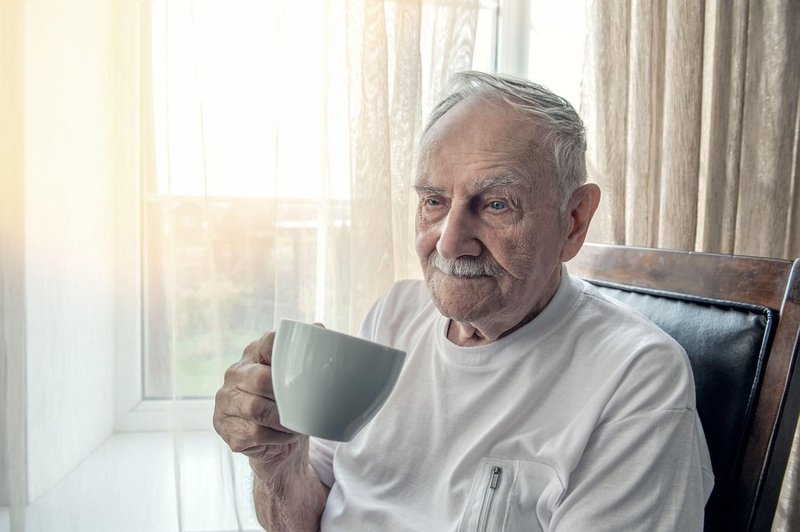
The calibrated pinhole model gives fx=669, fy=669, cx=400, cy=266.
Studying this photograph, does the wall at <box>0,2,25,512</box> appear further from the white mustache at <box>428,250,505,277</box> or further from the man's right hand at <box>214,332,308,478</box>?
the white mustache at <box>428,250,505,277</box>

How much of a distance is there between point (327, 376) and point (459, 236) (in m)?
0.41

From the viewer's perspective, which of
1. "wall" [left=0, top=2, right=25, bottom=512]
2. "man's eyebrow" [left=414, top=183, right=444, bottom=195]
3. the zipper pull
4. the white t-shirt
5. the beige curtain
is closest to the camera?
the white t-shirt

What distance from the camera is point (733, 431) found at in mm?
876

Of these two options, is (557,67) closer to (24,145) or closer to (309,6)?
(309,6)

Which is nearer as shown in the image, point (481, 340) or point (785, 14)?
point (481, 340)

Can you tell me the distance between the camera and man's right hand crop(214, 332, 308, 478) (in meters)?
0.79

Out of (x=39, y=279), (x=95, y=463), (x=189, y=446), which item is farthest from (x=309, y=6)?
(x=95, y=463)

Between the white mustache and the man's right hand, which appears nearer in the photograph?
the man's right hand

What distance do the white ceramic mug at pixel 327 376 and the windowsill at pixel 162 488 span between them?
1.05m

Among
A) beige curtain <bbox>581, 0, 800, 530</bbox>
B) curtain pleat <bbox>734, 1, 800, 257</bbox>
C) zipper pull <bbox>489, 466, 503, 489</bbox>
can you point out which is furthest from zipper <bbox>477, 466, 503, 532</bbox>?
curtain pleat <bbox>734, 1, 800, 257</bbox>

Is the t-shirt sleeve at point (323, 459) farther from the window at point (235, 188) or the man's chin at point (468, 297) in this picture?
the window at point (235, 188)

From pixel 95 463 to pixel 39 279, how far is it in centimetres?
46

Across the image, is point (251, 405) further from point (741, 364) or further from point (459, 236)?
point (741, 364)

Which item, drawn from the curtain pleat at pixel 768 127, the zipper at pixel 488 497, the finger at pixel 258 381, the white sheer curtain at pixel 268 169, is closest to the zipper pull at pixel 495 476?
the zipper at pixel 488 497
